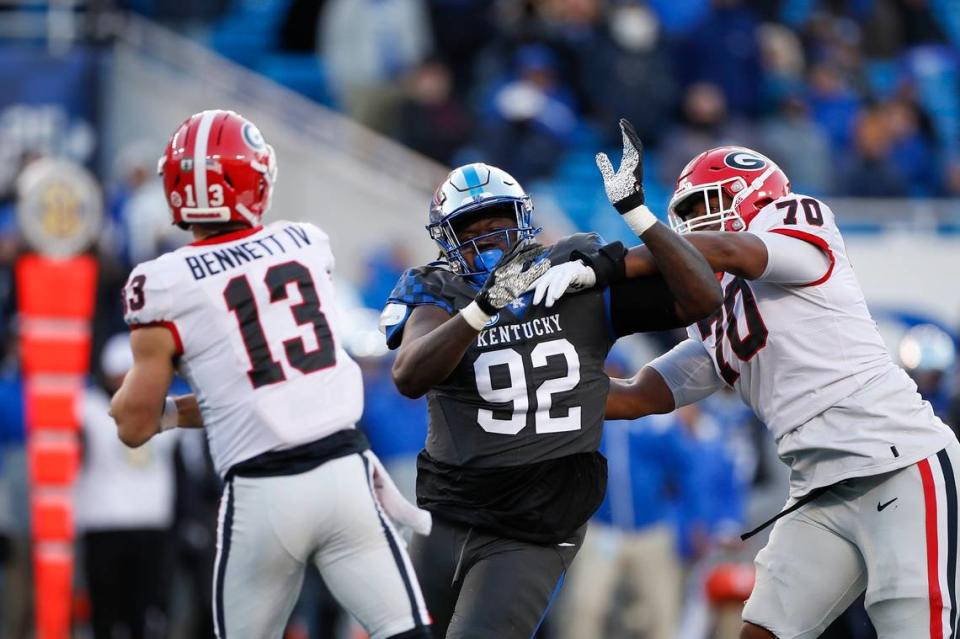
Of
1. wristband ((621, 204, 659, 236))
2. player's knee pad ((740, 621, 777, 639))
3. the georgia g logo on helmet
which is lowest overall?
player's knee pad ((740, 621, 777, 639))

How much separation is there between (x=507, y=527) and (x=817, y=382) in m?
1.11

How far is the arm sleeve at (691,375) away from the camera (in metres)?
5.75

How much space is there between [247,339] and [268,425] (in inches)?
10.6

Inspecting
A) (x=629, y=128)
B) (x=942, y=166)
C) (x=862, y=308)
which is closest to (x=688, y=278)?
(x=629, y=128)

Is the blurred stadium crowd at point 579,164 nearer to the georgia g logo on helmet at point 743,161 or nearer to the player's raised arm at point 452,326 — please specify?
the georgia g logo on helmet at point 743,161

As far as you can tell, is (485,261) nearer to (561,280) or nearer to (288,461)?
(561,280)

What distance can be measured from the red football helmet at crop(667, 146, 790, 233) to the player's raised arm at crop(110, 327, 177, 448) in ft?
5.84

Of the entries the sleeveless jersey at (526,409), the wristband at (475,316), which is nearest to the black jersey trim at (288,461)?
the sleeveless jersey at (526,409)

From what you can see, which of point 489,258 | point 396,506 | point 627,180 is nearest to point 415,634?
point 396,506

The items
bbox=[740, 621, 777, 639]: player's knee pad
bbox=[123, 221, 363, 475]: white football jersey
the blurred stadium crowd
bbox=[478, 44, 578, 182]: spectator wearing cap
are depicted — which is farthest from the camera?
bbox=[478, 44, 578, 182]: spectator wearing cap

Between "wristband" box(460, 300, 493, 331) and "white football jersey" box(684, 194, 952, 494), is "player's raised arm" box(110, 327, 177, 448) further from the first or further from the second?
"white football jersey" box(684, 194, 952, 494)

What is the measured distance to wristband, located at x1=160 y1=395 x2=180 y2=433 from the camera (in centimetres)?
530

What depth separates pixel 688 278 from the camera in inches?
193

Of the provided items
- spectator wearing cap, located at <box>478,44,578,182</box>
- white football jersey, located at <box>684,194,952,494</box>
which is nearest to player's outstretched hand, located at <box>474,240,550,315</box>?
white football jersey, located at <box>684,194,952,494</box>
